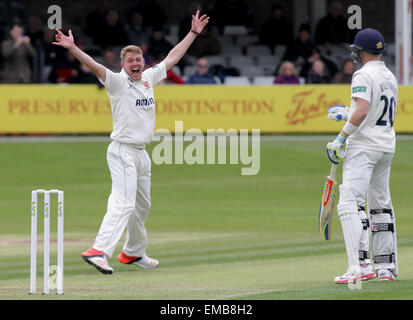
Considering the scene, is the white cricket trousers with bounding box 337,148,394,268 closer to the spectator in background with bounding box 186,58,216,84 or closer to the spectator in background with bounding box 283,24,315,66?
the spectator in background with bounding box 186,58,216,84

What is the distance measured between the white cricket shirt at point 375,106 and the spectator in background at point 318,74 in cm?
1490

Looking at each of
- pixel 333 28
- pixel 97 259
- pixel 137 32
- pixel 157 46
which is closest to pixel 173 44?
pixel 137 32

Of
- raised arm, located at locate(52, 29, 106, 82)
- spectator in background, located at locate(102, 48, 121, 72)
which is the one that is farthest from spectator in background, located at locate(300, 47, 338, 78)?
raised arm, located at locate(52, 29, 106, 82)

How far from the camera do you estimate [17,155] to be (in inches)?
826

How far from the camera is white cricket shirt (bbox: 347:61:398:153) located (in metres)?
8.55

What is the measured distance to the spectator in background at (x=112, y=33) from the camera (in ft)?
88.3

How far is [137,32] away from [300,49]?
4.49 meters

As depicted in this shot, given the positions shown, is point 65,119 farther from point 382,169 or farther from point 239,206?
point 382,169

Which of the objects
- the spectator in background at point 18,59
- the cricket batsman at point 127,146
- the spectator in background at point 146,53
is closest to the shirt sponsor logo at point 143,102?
the cricket batsman at point 127,146

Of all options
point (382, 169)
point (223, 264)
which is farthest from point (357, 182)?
point (223, 264)

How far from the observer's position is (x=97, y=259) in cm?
921

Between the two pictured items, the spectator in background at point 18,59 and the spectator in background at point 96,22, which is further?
the spectator in background at point 96,22

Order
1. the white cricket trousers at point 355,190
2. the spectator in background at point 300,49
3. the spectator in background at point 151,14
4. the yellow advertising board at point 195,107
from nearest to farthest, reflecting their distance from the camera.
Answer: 1. the white cricket trousers at point 355,190
2. the yellow advertising board at point 195,107
3. the spectator in background at point 300,49
4. the spectator in background at point 151,14

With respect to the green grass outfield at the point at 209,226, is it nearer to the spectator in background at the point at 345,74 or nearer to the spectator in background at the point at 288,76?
the spectator in background at the point at 288,76
